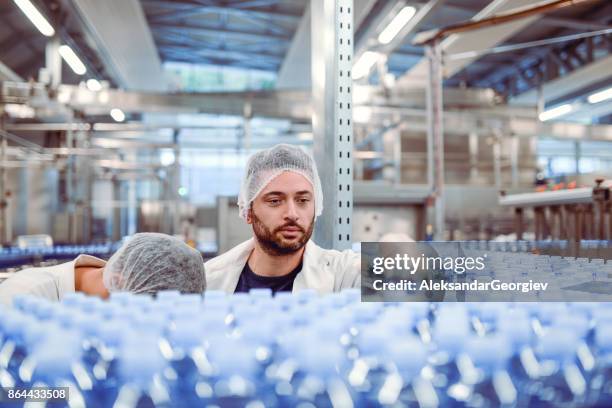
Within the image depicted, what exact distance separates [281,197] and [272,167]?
7 cm

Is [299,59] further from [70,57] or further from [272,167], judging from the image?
[272,167]

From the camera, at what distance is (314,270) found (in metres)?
1.05

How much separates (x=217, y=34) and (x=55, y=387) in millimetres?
7569

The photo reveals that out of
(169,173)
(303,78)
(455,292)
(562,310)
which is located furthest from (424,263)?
(303,78)

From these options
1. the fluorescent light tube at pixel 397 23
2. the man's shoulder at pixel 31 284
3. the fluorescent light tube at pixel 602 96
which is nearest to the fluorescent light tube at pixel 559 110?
the fluorescent light tube at pixel 602 96

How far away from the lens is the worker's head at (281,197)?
3.26 feet

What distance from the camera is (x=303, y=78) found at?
711cm

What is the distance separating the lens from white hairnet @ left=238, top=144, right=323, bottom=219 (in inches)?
40.9

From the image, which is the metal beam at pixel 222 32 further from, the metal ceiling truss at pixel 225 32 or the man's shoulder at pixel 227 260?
the man's shoulder at pixel 227 260

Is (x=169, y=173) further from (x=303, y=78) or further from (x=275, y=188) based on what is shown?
(x=275, y=188)

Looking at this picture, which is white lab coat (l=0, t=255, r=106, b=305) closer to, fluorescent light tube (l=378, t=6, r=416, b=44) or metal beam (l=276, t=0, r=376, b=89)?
fluorescent light tube (l=378, t=6, r=416, b=44)

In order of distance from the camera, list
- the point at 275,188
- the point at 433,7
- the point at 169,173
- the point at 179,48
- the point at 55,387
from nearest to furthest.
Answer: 1. the point at 55,387
2. the point at 275,188
3. the point at 433,7
4. the point at 169,173
5. the point at 179,48

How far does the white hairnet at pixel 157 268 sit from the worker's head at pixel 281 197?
204 mm

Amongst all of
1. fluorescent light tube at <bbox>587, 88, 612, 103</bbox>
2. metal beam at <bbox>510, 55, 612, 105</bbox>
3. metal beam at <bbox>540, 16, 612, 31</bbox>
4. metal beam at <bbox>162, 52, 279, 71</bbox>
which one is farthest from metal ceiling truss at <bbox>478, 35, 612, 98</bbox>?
metal beam at <bbox>162, 52, 279, 71</bbox>
